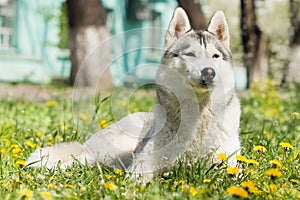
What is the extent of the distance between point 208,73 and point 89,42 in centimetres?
939

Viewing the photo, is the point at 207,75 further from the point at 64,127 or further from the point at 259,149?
the point at 64,127

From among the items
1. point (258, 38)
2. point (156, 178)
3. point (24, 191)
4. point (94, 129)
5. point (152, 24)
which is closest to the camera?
point (24, 191)

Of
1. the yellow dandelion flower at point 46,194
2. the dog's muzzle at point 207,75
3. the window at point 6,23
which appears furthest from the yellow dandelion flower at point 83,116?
the window at point 6,23

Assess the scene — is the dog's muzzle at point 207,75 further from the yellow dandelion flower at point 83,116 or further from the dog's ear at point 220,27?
the yellow dandelion flower at point 83,116

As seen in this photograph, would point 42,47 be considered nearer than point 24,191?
No

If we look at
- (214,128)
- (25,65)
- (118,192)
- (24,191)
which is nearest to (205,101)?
(214,128)

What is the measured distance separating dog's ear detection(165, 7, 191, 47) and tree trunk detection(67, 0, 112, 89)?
27.0 ft

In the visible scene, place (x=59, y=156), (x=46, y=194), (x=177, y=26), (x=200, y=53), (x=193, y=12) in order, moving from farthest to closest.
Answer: (x=193, y=12)
(x=59, y=156)
(x=177, y=26)
(x=200, y=53)
(x=46, y=194)

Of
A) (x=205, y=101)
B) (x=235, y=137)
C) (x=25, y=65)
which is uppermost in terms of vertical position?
(x=205, y=101)

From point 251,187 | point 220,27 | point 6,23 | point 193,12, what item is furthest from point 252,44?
point 251,187

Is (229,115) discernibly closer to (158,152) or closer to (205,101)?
(205,101)

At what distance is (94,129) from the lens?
19.9 feet

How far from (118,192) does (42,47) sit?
57.2 ft

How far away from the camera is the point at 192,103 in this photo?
4.09m
